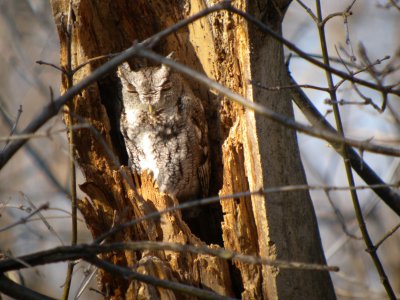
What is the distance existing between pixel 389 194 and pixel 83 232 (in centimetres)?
361

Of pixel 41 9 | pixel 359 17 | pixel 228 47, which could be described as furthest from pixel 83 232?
pixel 359 17

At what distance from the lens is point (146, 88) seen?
160 inches

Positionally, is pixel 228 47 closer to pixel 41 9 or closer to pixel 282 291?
pixel 282 291

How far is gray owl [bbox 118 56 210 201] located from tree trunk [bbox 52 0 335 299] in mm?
257

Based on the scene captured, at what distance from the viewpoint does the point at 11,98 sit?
694 centimetres

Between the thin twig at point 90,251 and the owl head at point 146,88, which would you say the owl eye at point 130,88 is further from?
the thin twig at point 90,251

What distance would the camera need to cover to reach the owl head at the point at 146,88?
4.04 meters

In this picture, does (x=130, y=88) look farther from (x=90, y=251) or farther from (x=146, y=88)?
(x=90, y=251)

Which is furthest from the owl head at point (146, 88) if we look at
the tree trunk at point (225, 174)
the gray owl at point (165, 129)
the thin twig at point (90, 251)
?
the thin twig at point (90, 251)

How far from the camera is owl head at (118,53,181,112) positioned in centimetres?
404

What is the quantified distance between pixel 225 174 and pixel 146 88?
1.22 metres

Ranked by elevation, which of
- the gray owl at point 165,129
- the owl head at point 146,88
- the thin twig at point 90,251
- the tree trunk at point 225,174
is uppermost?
the owl head at point 146,88

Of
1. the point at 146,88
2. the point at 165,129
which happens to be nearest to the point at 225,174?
the point at 165,129

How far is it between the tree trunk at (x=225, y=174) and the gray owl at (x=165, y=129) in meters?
0.26
